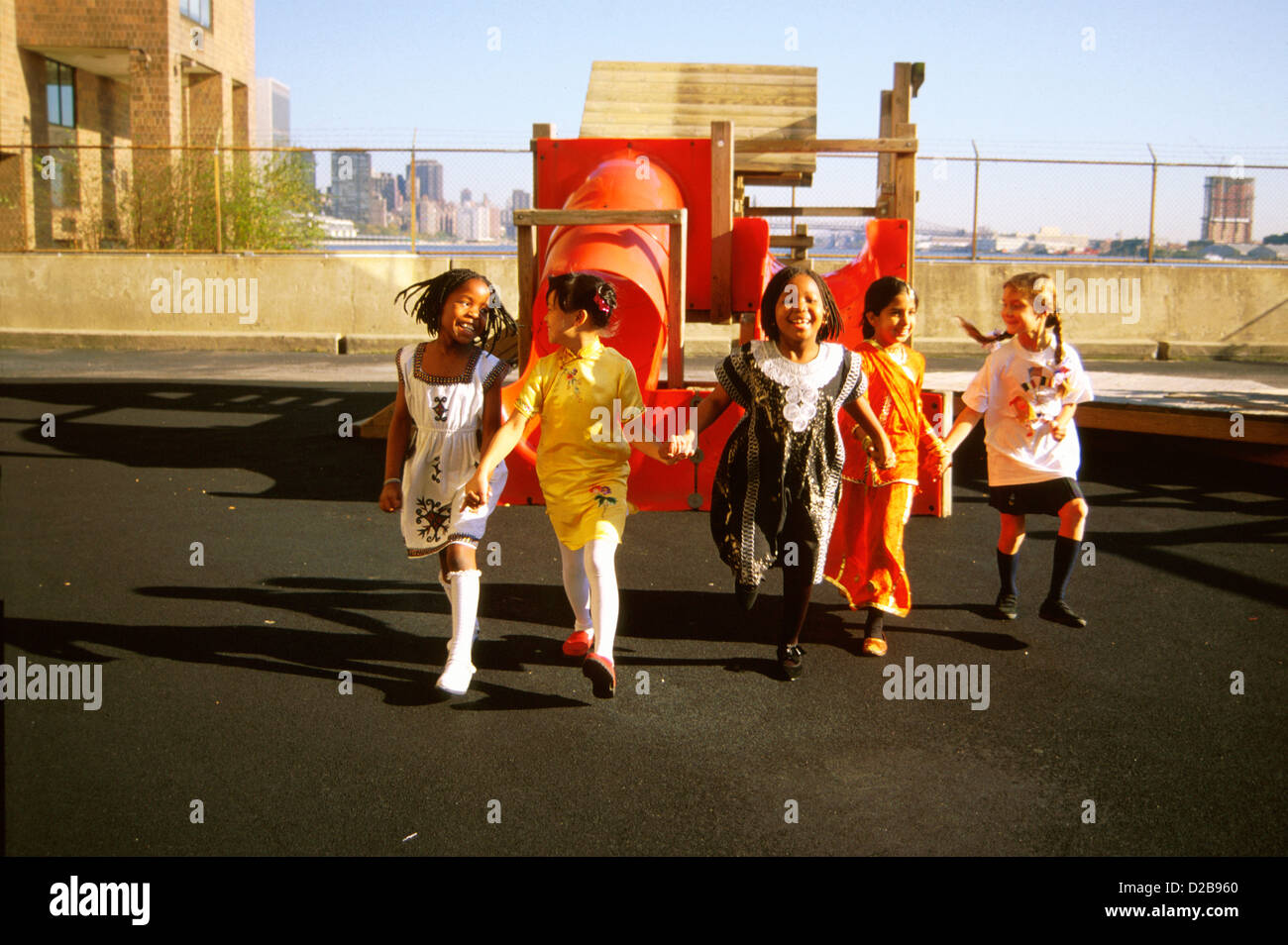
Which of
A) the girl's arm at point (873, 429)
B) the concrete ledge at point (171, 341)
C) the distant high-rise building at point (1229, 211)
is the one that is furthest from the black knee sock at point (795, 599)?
the distant high-rise building at point (1229, 211)

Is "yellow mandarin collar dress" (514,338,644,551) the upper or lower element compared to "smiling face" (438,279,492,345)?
lower

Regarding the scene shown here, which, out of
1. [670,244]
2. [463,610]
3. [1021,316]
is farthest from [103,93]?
[1021,316]

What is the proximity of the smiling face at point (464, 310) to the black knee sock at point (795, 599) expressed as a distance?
1516 millimetres

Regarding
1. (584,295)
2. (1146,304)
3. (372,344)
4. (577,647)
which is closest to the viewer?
(584,295)

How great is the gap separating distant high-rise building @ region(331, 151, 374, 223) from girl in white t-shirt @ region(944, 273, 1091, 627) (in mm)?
16867

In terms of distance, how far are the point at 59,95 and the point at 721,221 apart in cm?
2892

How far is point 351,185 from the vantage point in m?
21.4

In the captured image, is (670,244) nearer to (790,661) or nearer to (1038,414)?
(1038,414)

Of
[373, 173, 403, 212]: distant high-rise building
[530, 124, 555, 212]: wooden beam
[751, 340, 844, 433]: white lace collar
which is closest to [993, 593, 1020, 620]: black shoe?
[751, 340, 844, 433]: white lace collar

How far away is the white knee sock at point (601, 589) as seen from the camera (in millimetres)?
4293

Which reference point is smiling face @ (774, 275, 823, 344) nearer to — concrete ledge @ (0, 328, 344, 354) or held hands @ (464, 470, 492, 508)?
held hands @ (464, 470, 492, 508)

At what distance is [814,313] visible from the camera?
4.38m

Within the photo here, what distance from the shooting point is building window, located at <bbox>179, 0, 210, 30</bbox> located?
30.5 meters

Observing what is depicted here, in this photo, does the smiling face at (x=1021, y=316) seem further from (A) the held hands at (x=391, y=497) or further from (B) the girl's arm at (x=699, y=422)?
(A) the held hands at (x=391, y=497)
